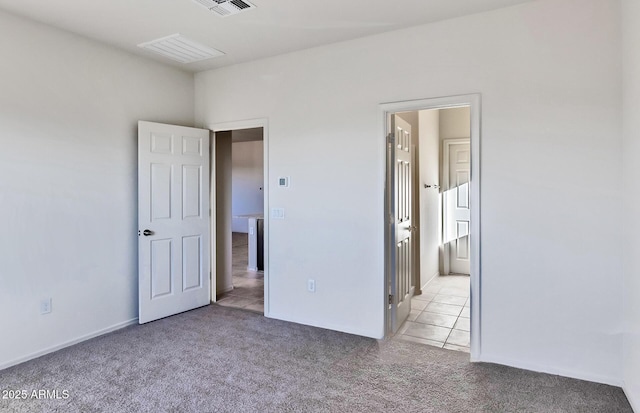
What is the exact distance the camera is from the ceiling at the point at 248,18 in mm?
2842

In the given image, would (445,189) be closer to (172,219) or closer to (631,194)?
(631,194)

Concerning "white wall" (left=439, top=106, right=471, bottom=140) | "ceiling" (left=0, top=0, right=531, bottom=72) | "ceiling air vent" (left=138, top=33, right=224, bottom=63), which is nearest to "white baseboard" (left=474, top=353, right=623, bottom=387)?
"ceiling" (left=0, top=0, right=531, bottom=72)

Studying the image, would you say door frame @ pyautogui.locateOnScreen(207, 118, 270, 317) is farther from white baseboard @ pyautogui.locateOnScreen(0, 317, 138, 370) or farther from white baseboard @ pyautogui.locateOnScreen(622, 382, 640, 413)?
white baseboard @ pyautogui.locateOnScreen(622, 382, 640, 413)

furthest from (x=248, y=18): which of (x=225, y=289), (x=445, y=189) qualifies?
(x=445, y=189)

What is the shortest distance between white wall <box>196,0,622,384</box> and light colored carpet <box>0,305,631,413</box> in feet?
0.99

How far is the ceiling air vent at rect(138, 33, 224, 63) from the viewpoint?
3.50 metres

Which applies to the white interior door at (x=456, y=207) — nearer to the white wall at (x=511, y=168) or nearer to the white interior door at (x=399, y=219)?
the white interior door at (x=399, y=219)

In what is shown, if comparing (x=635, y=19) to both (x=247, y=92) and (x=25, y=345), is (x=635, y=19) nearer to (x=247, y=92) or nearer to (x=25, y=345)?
(x=247, y=92)

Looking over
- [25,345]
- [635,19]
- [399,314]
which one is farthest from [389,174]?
[25,345]

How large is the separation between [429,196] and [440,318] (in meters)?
2.00

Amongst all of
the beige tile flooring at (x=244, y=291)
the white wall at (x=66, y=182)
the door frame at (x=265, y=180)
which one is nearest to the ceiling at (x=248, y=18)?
the white wall at (x=66, y=182)

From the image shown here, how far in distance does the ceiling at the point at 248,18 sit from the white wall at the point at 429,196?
2.09 metres

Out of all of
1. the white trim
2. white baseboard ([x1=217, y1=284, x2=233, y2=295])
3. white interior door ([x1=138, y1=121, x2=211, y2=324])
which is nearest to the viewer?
white interior door ([x1=138, y1=121, x2=211, y2=324])

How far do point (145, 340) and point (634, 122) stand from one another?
3963 millimetres
